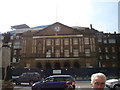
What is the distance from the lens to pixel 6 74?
5980 mm

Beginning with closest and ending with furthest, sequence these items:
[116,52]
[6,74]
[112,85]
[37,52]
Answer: [6,74], [112,85], [37,52], [116,52]

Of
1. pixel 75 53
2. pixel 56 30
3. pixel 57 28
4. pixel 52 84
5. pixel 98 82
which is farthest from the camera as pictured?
pixel 57 28

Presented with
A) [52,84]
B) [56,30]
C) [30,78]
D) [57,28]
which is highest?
[57,28]

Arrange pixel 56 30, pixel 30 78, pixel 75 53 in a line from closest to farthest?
pixel 30 78 → pixel 75 53 → pixel 56 30

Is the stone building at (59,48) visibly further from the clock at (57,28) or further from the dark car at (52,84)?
the dark car at (52,84)

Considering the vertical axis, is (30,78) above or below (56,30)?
below

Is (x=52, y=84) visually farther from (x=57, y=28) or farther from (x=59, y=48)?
(x=57, y=28)

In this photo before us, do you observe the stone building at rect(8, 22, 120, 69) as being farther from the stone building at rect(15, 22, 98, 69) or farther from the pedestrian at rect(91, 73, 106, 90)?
the pedestrian at rect(91, 73, 106, 90)

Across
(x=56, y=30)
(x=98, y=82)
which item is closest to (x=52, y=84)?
(x=98, y=82)

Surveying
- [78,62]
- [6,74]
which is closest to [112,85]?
[6,74]

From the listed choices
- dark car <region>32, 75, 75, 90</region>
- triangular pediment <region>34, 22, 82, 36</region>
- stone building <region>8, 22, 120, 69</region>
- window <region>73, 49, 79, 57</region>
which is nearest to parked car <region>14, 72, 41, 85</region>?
dark car <region>32, 75, 75, 90</region>

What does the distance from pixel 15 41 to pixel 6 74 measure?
5613cm

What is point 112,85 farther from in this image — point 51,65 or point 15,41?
point 15,41

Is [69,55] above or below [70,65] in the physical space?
above
